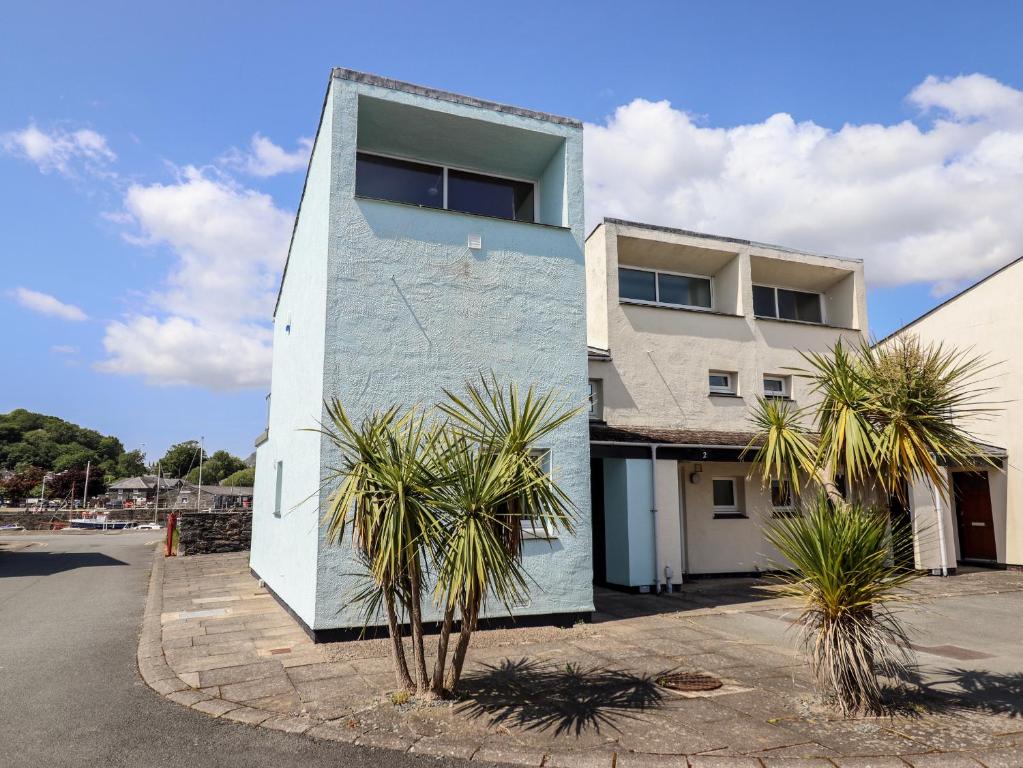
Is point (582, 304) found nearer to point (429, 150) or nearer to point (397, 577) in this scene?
point (429, 150)

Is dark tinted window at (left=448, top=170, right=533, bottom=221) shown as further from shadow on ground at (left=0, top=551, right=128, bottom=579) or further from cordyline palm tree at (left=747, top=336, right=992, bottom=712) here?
shadow on ground at (left=0, top=551, right=128, bottom=579)

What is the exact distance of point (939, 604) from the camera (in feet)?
36.3

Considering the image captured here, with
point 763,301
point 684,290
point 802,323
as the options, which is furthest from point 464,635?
point 763,301

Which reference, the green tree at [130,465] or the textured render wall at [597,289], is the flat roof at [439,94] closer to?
the textured render wall at [597,289]

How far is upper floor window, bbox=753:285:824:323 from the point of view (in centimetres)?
1731

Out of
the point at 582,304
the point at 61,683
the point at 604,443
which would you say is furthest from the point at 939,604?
the point at 61,683

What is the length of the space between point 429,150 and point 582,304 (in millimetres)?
3258

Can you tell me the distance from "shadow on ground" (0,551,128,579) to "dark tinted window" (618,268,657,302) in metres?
15.6

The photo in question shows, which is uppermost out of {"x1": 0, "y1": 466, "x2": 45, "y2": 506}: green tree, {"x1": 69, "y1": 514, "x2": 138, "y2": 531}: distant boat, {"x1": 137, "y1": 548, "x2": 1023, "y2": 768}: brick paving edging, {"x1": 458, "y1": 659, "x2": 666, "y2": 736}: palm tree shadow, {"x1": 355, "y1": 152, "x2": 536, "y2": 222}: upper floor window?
{"x1": 355, "y1": 152, "x2": 536, "y2": 222}: upper floor window

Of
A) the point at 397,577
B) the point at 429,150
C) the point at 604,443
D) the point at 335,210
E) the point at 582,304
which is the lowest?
the point at 397,577

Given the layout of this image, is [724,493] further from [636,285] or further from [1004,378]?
[1004,378]

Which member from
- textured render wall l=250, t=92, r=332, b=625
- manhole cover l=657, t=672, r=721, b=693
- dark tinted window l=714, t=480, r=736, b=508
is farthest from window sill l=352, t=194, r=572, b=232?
dark tinted window l=714, t=480, r=736, b=508

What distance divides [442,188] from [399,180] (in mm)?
651

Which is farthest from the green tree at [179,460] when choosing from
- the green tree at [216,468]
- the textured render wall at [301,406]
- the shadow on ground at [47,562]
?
the textured render wall at [301,406]
